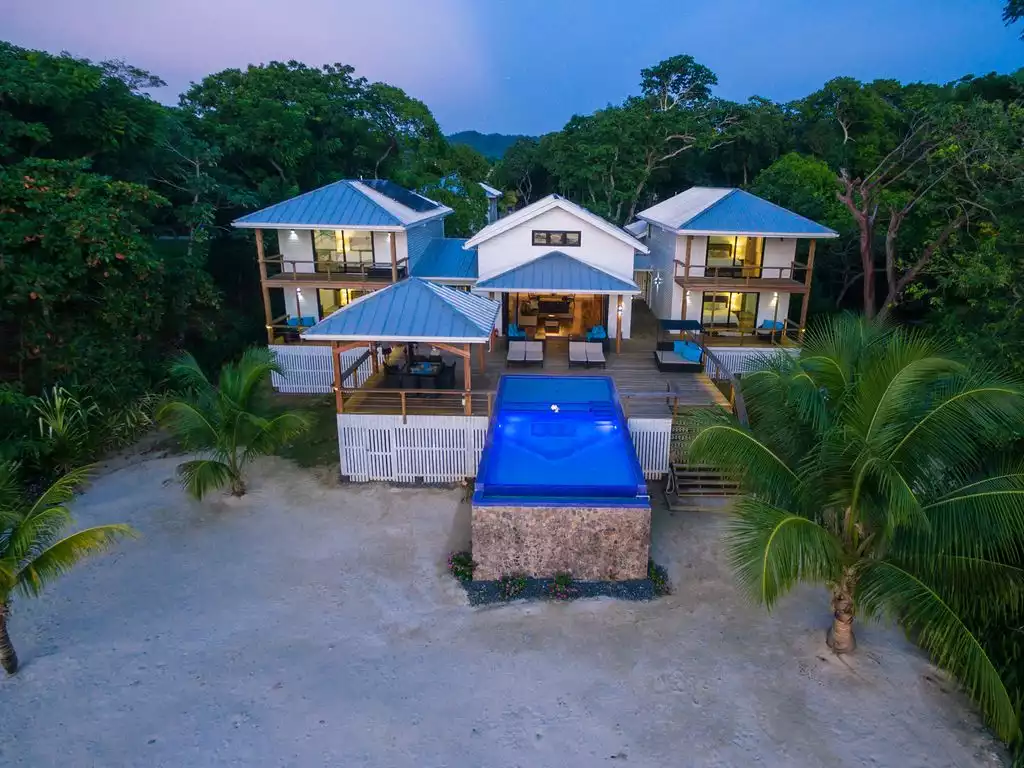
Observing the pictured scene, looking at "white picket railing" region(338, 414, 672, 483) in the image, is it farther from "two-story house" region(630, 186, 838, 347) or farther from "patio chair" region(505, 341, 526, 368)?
"two-story house" region(630, 186, 838, 347)

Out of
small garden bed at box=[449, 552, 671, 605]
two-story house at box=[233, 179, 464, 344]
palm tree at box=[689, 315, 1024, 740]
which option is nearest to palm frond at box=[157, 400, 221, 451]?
small garden bed at box=[449, 552, 671, 605]

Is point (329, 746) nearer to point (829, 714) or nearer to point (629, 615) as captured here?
point (629, 615)

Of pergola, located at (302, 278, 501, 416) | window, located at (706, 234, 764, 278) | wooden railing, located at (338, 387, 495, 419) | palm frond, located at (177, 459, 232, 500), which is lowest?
palm frond, located at (177, 459, 232, 500)

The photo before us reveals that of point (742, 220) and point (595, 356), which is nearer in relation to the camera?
point (595, 356)

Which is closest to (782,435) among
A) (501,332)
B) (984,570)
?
(984,570)

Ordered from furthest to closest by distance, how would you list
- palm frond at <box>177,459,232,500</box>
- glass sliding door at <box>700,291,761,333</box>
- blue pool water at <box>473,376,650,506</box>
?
glass sliding door at <box>700,291,761,333</box> → palm frond at <box>177,459,232,500</box> → blue pool water at <box>473,376,650,506</box>

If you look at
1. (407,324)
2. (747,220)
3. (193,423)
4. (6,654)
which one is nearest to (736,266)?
(747,220)

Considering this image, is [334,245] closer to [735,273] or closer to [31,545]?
[735,273]
